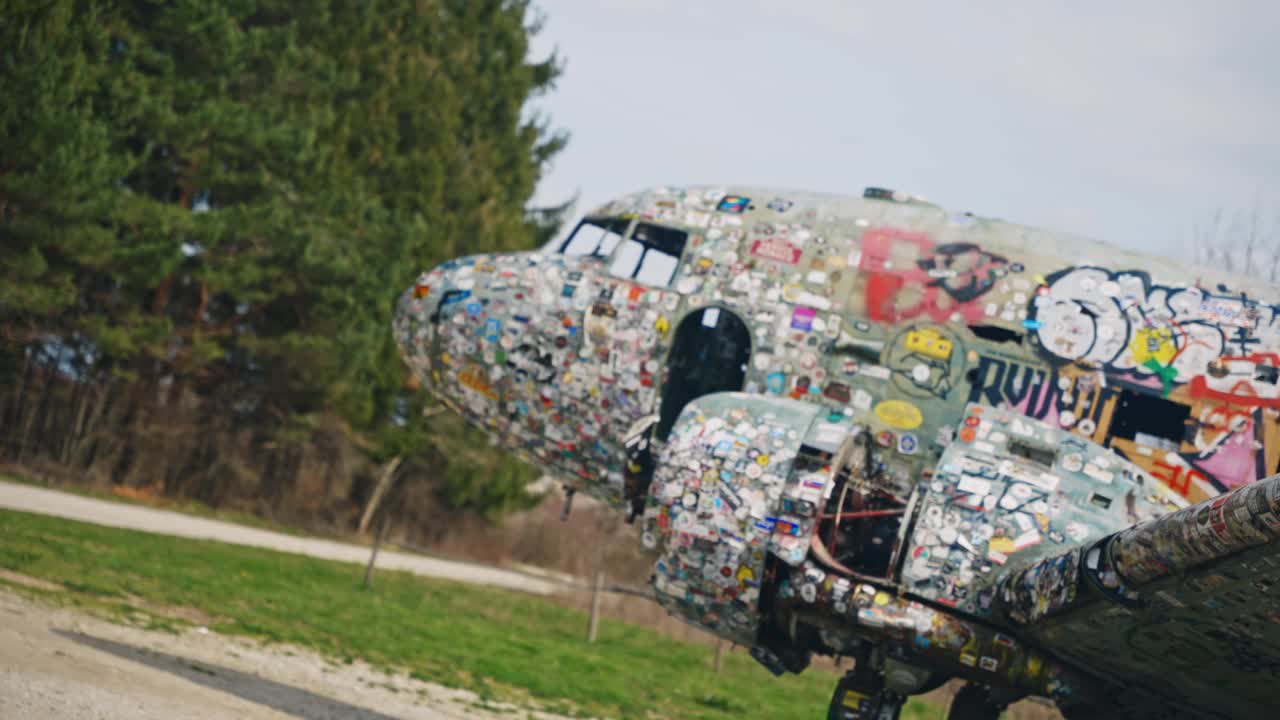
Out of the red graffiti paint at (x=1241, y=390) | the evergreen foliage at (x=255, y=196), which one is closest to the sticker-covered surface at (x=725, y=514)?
the red graffiti paint at (x=1241, y=390)

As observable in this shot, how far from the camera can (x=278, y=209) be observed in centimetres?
3541

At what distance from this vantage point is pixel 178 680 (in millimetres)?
12273

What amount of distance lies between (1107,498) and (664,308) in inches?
174

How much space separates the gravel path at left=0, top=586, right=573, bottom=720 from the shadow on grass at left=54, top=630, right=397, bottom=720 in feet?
0.08

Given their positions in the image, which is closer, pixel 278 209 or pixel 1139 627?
pixel 1139 627

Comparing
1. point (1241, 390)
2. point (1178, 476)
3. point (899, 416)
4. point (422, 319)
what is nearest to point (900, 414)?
point (899, 416)

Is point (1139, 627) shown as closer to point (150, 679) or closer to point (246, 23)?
point (150, 679)

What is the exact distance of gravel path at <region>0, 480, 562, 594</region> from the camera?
92.7 feet

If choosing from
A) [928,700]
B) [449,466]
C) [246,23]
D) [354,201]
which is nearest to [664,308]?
[928,700]

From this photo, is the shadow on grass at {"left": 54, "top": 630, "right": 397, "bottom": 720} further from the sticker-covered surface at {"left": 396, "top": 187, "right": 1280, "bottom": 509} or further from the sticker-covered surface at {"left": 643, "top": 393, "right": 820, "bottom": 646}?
the sticker-covered surface at {"left": 643, "top": 393, "right": 820, "bottom": 646}

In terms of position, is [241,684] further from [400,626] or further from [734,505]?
[400,626]

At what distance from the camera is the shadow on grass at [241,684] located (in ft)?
41.4

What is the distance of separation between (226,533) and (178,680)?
2232cm

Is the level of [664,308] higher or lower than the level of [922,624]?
higher
